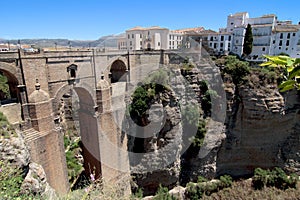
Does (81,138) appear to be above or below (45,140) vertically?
below

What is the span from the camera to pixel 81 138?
39.1 ft

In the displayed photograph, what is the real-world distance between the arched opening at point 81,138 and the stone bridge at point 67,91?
6 cm

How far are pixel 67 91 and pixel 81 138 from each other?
148 inches

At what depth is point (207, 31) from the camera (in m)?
24.3

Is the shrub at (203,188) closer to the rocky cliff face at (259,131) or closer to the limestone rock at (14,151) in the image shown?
the rocky cliff face at (259,131)

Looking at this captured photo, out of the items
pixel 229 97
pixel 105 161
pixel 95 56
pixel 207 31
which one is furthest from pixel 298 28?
pixel 105 161

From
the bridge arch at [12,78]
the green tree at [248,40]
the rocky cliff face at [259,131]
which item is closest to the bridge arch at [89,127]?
the bridge arch at [12,78]

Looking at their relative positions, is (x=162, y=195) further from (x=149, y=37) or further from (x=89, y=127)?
(x=149, y=37)

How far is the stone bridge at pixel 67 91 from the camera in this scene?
310 inches

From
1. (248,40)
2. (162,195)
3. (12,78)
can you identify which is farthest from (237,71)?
(12,78)

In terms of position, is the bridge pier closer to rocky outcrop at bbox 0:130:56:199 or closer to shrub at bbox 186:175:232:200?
rocky outcrop at bbox 0:130:56:199

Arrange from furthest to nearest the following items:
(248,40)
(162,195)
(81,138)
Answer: (248,40) < (162,195) < (81,138)

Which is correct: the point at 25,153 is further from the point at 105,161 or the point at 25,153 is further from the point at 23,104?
the point at 105,161

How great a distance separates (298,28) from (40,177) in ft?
84.6
